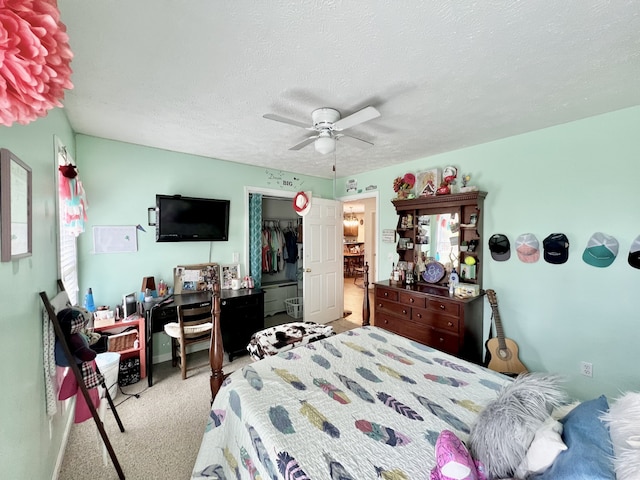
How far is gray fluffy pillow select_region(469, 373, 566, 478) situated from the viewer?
36.6 inches

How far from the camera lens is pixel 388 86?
1.69m

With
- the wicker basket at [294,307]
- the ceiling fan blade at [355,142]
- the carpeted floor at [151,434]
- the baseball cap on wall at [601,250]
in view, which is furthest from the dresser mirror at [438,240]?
the carpeted floor at [151,434]

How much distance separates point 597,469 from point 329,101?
2092mm

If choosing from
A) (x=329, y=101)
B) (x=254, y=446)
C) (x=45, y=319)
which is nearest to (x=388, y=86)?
(x=329, y=101)

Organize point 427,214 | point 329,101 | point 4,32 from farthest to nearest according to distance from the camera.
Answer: point 427,214 < point 329,101 < point 4,32

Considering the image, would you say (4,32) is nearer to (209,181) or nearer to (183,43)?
(183,43)

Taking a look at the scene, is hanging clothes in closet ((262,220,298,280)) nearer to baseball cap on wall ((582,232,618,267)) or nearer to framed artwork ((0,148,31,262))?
framed artwork ((0,148,31,262))

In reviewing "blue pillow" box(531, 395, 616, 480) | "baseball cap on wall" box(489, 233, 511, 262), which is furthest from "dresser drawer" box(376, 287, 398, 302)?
"blue pillow" box(531, 395, 616, 480)

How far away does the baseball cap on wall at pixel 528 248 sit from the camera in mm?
2490

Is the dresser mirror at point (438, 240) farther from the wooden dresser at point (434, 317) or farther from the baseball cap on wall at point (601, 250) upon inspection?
the baseball cap on wall at point (601, 250)

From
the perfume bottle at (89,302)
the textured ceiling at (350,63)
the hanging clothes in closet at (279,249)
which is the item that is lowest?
the perfume bottle at (89,302)

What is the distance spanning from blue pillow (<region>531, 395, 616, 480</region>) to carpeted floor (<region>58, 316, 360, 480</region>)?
191cm

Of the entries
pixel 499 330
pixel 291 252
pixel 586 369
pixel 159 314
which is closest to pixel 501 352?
pixel 499 330

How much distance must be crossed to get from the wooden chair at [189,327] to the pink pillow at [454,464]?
87.4 inches
